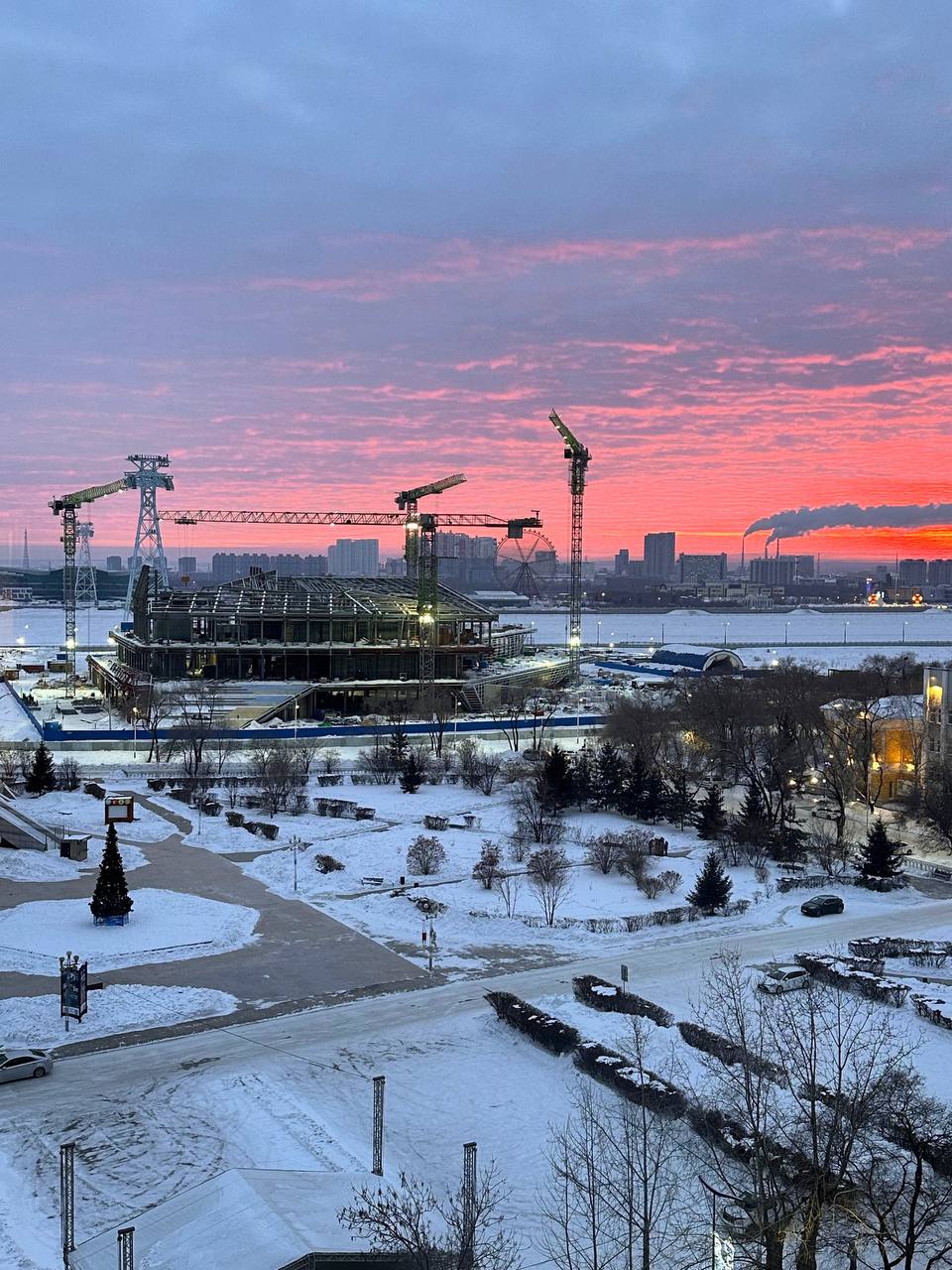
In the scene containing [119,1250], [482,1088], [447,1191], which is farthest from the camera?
[482,1088]

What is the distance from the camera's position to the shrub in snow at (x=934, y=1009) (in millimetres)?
21109

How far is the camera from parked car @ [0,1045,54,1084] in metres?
17.9

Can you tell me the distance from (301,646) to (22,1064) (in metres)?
53.1

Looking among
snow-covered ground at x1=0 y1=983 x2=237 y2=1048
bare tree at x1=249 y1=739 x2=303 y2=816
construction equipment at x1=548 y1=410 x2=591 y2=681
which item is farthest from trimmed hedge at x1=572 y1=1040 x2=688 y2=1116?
construction equipment at x1=548 y1=410 x2=591 y2=681

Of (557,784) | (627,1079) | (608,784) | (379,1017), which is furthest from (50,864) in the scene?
(627,1079)

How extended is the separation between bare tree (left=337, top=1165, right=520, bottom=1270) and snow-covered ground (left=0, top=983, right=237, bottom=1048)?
761 cm

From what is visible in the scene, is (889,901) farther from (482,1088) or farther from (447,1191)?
(447,1191)

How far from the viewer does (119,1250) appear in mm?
12266

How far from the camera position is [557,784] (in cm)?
4069

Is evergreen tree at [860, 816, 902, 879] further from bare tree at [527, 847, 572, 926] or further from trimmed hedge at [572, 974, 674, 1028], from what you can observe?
trimmed hedge at [572, 974, 674, 1028]

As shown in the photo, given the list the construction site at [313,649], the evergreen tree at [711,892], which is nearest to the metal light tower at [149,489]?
the construction site at [313,649]

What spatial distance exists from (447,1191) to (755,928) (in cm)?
1481

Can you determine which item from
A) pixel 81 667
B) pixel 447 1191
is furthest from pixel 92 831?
Result: pixel 81 667

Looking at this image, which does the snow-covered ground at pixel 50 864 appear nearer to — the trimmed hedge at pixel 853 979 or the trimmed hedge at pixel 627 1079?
the trimmed hedge at pixel 627 1079
